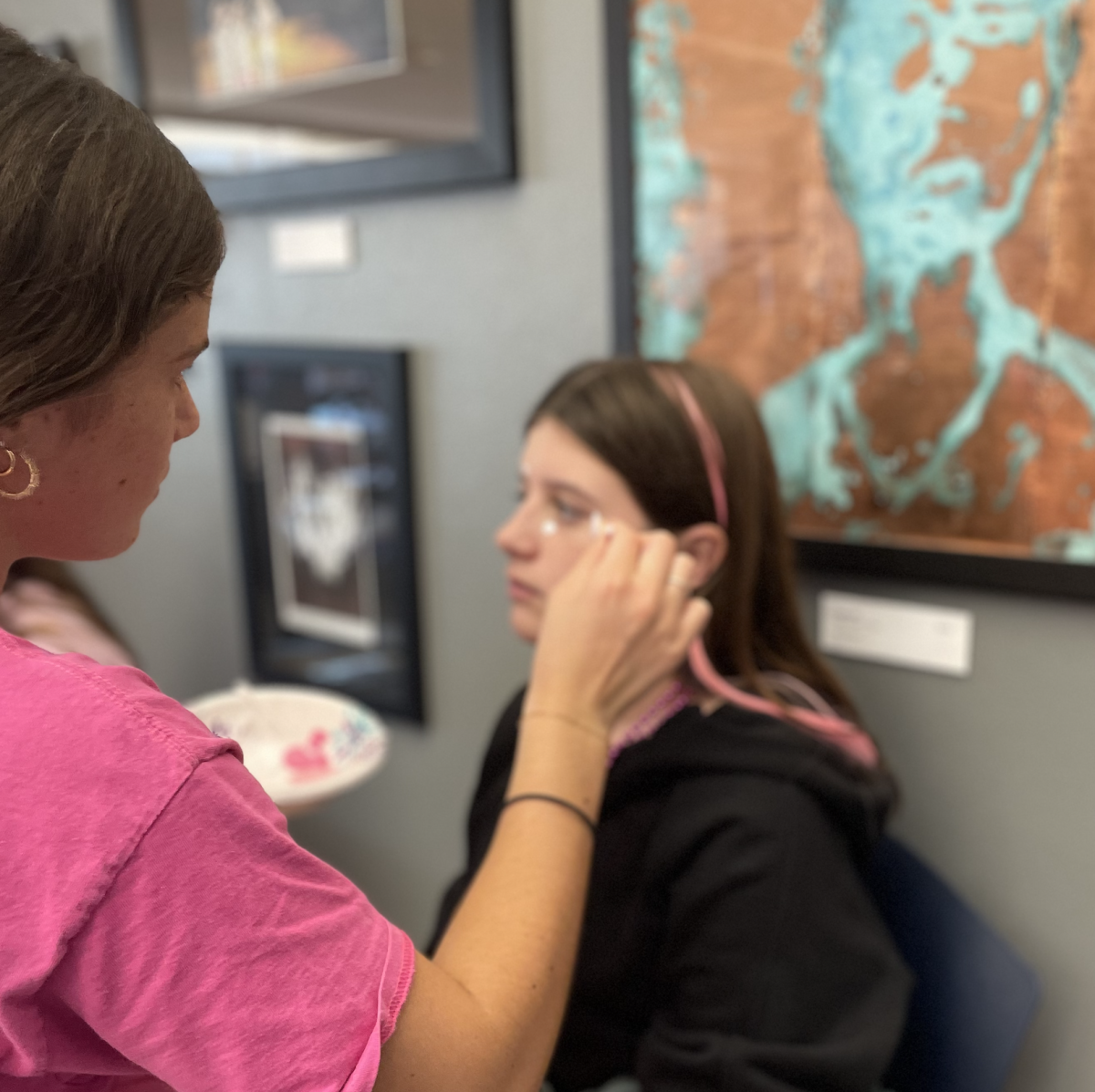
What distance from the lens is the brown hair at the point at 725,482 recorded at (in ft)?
2.92

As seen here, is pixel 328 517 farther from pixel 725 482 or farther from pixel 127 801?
pixel 127 801

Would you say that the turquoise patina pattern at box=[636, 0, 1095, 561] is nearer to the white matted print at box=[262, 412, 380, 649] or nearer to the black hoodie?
the black hoodie

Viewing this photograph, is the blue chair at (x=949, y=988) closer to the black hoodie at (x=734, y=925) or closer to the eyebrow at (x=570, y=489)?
the black hoodie at (x=734, y=925)

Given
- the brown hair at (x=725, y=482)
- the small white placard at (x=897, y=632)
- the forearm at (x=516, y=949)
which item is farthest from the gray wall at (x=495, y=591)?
the forearm at (x=516, y=949)

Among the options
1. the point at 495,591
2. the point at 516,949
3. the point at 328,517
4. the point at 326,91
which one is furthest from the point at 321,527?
the point at 516,949

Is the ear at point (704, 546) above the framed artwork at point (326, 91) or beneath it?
beneath

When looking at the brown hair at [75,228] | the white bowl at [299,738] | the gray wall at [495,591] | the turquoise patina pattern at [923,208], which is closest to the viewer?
the brown hair at [75,228]

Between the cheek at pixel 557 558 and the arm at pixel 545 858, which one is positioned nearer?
the arm at pixel 545 858

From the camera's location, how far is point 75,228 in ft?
1.17

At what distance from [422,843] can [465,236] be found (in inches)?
34.3

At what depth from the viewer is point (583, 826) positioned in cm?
58

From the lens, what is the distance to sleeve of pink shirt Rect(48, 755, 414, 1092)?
36 cm

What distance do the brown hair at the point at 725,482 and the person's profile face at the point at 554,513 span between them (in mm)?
13

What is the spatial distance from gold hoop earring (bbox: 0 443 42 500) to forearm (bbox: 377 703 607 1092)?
0.84 ft
